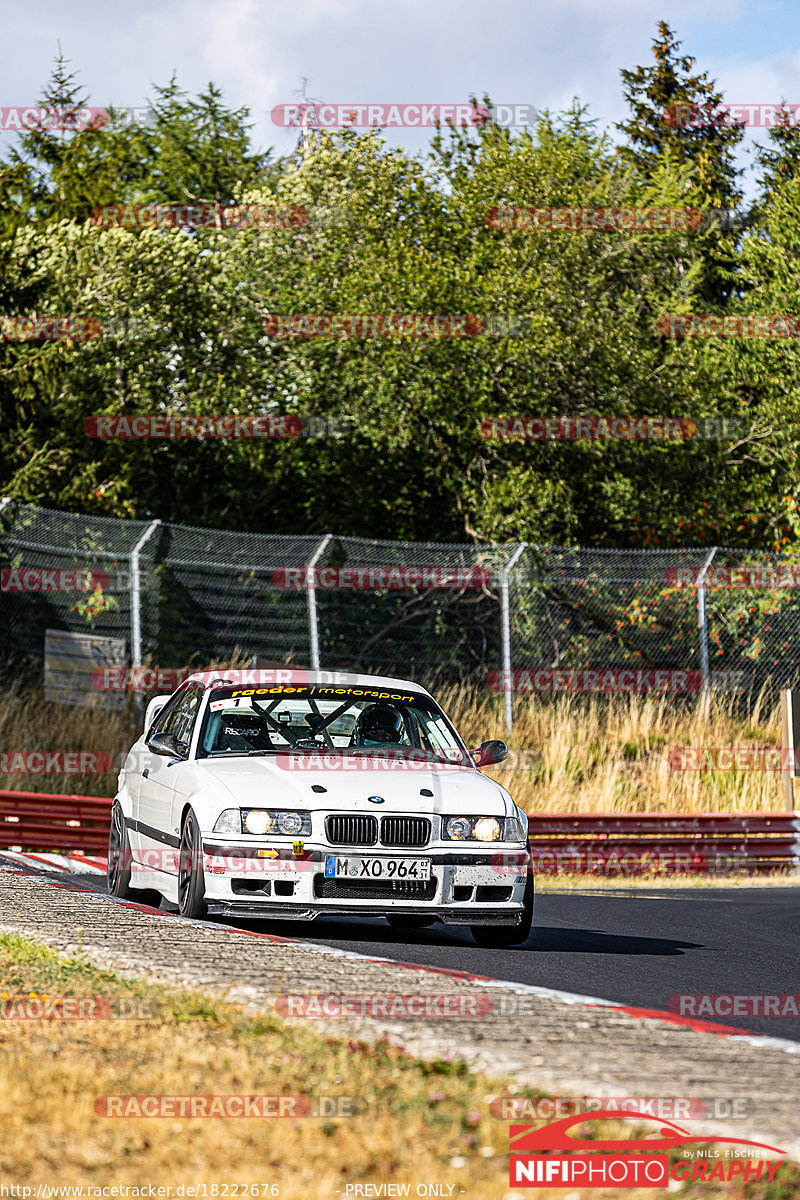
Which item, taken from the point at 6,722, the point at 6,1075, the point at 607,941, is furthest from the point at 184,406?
the point at 6,1075

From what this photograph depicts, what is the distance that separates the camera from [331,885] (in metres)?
9.06

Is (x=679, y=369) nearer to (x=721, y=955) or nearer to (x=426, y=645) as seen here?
(x=426, y=645)

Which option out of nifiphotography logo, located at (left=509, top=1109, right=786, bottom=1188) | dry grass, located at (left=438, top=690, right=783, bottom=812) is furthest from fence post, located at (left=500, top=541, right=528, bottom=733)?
nifiphotography logo, located at (left=509, top=1109, right=786, bottom=1188)

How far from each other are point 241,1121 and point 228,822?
4643 mm

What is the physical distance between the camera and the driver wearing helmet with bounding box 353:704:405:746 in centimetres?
1049

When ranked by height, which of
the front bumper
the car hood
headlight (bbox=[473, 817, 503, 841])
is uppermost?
the car hood

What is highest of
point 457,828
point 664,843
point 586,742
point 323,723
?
point 323,723

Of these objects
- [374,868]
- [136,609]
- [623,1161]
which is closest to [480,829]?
[374,868]

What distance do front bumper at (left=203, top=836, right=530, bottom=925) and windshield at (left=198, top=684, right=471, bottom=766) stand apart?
1.08 metres

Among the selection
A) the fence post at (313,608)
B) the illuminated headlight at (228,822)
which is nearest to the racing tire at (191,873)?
the illuminated headlight at (228,822)

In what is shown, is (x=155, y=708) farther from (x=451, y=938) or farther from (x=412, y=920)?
(x=412, y=920)

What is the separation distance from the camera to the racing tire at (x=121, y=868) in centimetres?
1109

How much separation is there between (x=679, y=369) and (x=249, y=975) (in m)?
26.6

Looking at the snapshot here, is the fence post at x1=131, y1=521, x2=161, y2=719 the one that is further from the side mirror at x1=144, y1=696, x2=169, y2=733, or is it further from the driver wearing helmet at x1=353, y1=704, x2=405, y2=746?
the driver wearing helmet at x1=353, y1=704, x2=405, y2=746
